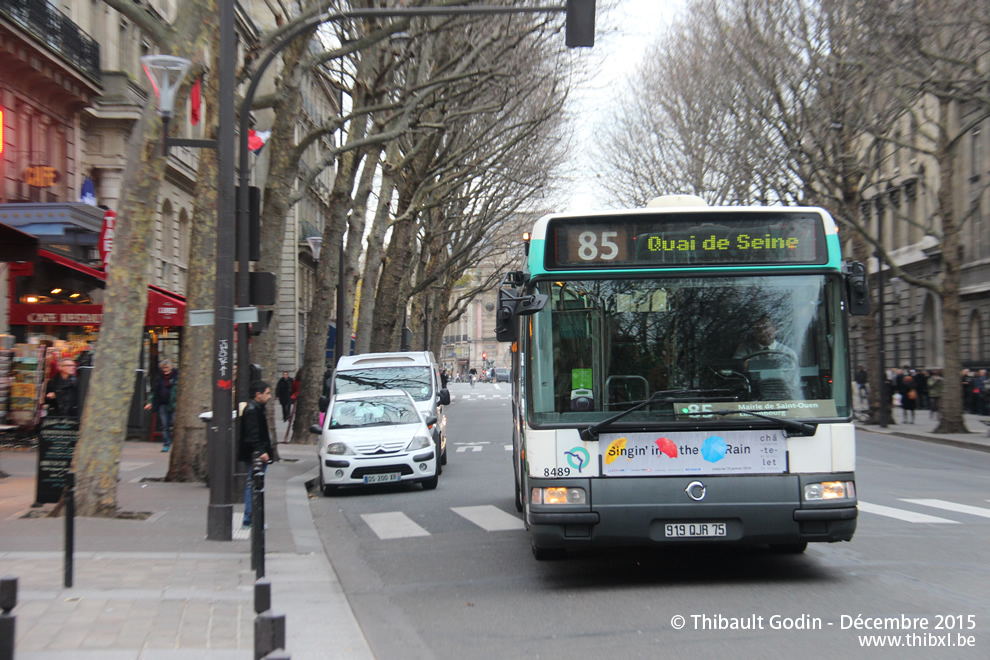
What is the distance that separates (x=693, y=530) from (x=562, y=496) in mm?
972

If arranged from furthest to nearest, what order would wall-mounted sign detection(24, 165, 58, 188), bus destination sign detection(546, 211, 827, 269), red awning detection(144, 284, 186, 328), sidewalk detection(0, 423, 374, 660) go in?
wall-mounted sign detection(24, 165, 58, 188) < red awning detection(144, 284, 186, 328) < bus destination sign detection(546, 211, 827, 269) < sidewalk detection(0, 423, 374, 660)

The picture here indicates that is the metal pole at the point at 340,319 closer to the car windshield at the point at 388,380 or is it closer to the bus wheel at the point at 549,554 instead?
the car windshield at the point at 388,380

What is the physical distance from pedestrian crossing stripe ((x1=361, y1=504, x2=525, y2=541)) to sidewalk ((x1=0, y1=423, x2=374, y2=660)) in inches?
31.4

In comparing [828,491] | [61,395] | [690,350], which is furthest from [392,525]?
[61,395]

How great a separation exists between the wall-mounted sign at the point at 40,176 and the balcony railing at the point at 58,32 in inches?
107

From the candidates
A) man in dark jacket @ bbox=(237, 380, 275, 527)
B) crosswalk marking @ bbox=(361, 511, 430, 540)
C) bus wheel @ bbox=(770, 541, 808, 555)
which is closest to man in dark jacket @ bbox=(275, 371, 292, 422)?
crosswalk marking @ bbox=(361, 511, 430, 540)

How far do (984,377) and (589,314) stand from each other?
30.9m

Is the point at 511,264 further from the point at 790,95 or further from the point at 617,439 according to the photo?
the point at 617,439

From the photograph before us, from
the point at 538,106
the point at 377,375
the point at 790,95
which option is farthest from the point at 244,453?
the point at 790,95

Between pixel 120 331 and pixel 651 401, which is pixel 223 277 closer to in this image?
pixel 120 331

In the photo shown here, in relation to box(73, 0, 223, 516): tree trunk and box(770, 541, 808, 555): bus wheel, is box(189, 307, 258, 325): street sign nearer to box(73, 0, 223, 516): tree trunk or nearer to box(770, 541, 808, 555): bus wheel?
box(73, 0, 223, 516): tree trunk

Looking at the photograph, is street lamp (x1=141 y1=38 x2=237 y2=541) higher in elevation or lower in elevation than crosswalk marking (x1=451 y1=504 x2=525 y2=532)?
higher

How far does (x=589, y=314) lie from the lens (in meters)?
7.71

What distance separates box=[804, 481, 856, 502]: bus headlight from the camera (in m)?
7.45
